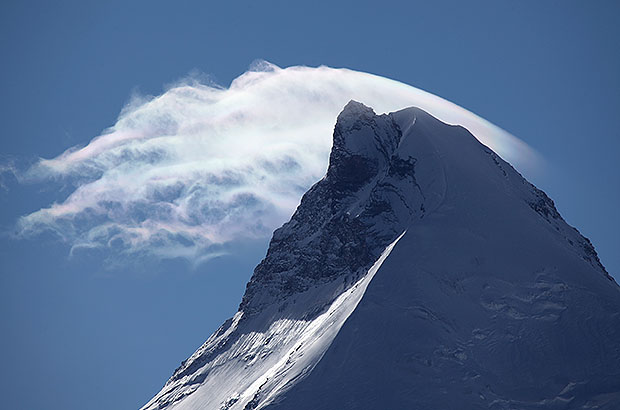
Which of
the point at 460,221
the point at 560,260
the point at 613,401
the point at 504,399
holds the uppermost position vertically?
the point at 460,221

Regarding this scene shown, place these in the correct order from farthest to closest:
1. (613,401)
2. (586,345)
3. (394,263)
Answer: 1. (394,263)
2. (586,345)
3. (613,401)

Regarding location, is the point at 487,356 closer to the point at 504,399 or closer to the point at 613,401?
the point at 504,399

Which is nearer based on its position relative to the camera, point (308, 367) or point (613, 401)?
point (613, 401)

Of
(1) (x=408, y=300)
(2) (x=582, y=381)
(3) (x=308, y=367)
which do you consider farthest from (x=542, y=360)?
(3) (x=308, y=367)

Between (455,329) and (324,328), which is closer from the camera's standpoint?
(455,329)

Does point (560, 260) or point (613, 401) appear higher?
point (560, 260)

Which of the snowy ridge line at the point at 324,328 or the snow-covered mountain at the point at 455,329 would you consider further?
the snowy ridge line at the point at 324,328

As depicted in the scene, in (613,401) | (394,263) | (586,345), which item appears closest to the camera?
(613,401)

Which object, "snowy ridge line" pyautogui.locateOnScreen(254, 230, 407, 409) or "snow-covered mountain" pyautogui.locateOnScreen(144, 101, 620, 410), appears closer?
"snow-covered mountain" pyautogui.locateOnScreen(144, 101, 620, 410)

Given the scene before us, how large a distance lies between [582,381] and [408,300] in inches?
1178

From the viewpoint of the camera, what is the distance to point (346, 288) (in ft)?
647

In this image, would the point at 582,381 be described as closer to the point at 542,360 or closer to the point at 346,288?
the point at 542,360

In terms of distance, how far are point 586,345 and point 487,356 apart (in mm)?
15466

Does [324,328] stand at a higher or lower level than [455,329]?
higher
